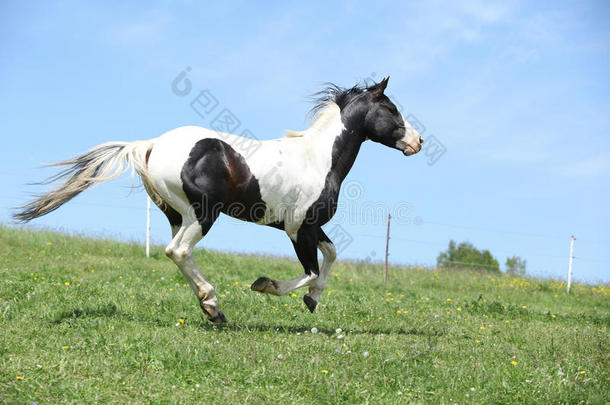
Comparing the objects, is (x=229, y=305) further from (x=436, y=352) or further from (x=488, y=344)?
(x=488, y=344)

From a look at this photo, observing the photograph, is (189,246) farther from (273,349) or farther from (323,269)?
(323,269)

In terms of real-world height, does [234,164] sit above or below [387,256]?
above

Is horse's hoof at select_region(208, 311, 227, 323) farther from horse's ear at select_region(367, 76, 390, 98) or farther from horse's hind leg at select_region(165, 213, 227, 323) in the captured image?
horse's ear at select_region(367, 76, 390, 98)

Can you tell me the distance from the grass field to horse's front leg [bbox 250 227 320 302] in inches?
19.6

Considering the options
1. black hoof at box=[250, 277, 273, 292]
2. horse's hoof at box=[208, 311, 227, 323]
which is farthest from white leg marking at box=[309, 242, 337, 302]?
horse's hoof at box=[208, 311, 227, 323]

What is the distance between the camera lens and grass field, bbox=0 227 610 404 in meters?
4.23

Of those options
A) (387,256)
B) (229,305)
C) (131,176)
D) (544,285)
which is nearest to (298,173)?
(131,176)

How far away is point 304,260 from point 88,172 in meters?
2.76

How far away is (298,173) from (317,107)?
4.30 feet

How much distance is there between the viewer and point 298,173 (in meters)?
6.39

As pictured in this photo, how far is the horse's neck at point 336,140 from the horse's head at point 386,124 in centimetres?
22

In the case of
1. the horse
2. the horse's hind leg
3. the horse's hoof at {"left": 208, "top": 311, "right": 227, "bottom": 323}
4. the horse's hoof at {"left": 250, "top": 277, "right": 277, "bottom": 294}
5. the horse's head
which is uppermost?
the horse's head

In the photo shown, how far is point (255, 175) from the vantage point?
605 cm

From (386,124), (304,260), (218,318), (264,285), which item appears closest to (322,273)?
(304,260)
